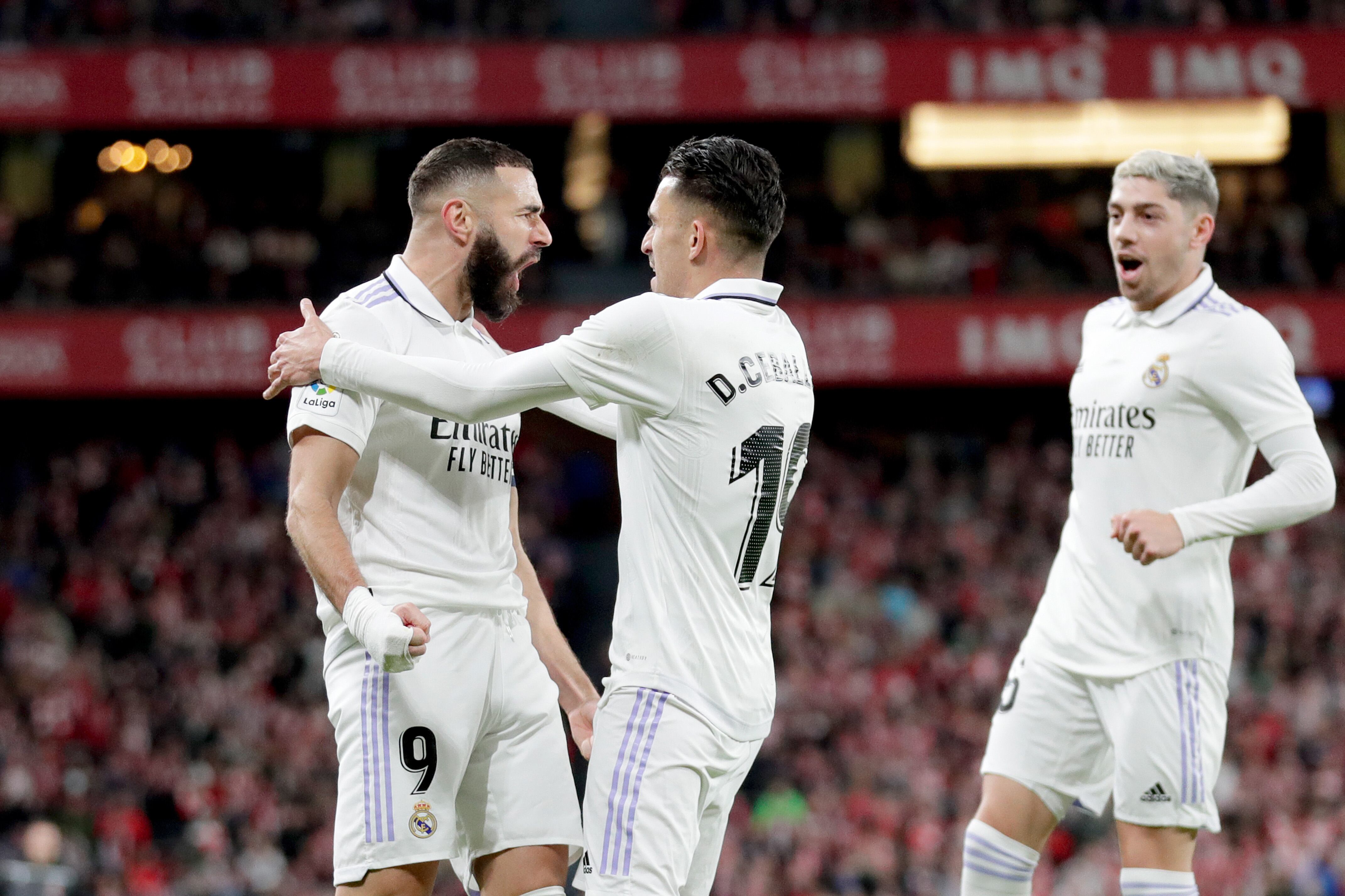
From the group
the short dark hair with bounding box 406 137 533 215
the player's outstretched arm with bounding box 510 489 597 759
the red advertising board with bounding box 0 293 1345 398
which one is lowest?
the player's outstretched arm with bounding box 510 489 597 759

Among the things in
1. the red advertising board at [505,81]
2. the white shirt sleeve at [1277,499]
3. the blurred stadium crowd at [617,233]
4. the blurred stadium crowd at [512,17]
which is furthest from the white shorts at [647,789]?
the blurred stadium crowd at [512,17]

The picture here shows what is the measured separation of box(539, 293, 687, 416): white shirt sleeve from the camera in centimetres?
396

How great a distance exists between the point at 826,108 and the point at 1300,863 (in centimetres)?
1038

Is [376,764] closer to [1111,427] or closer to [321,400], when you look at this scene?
[321,400]

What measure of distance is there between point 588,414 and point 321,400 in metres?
0.87

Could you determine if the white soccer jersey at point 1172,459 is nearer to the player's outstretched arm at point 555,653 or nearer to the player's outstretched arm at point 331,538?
the player's outstretched arm at point 555,653

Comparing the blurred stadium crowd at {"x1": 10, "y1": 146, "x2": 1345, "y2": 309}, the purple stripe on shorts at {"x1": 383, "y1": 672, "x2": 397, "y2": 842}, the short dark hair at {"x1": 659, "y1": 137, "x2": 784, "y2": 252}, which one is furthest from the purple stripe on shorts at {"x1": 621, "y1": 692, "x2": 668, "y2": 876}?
the blurred stadium crowd at {"x1": 10, "y1": 146, "x2": 1345, "y2": 309}

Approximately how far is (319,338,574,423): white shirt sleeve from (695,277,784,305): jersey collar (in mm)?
442

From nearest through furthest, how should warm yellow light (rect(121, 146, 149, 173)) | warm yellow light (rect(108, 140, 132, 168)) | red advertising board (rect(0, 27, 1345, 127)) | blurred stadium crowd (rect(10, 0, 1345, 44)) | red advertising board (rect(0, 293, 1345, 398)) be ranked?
red advertising board (rect(0, 293, 1345, 398))
red advertising board (rect(0, 27, 1345, 127))
blurred stadium crowd (rect(10, 0, 1345, 44))
warm yellow light (rect(121, 146, 149, 173))
warm yellow light (rect(108, 140, 132, 168))

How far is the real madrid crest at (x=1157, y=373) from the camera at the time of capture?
5.04 meters

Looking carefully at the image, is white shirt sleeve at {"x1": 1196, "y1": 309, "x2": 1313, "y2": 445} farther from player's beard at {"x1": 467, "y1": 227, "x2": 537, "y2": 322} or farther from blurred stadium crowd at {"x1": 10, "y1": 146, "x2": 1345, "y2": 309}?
blurred stadium crowd at {"x1": 10, "y1": 146, "x2": 1345, "y2": 309}

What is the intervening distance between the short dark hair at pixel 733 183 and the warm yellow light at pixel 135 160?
19.1m

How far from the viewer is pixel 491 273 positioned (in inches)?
178

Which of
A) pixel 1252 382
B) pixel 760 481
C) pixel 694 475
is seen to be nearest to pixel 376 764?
pixel 694 475
